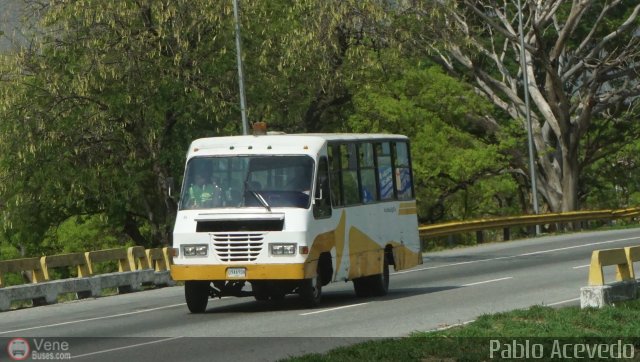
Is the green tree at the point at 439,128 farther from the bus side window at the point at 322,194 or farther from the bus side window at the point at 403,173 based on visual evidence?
the bus side window at the point at 322,194

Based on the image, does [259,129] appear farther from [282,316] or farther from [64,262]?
[64,262]

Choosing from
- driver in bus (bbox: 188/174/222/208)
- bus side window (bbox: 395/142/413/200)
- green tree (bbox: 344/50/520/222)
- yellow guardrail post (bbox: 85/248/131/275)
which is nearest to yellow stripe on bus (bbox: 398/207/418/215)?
bus side window (bbox: 395/142/413/200)

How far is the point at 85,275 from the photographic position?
95.8 ft

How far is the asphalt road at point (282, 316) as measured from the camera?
1597cm

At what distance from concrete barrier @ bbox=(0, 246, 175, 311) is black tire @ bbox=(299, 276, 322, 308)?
7203mm

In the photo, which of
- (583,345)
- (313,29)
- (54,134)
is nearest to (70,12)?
(54,134)

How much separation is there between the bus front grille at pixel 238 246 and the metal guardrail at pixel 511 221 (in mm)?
21668

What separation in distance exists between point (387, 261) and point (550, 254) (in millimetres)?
10971

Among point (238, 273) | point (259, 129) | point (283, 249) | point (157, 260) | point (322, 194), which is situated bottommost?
point (157, 260)

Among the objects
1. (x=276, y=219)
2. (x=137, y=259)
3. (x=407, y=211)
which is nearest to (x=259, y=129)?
(x=276, y=219)

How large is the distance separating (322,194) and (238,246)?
1672 mm

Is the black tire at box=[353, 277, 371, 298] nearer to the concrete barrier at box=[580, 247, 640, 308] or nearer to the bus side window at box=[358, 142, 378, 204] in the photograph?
the bus side window at box=[358, 142, 378, 204]

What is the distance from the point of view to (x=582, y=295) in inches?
702

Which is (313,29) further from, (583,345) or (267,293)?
(583,345)
